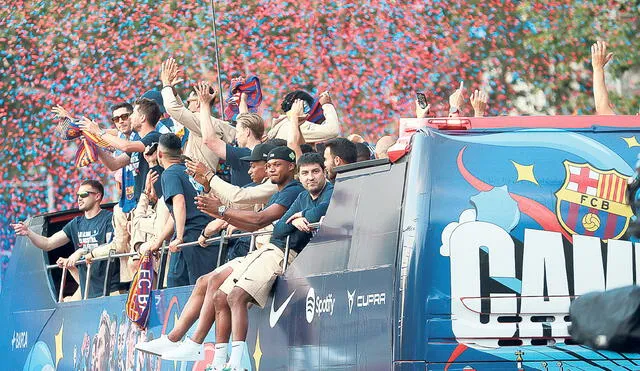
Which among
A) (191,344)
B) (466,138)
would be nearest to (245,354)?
(191,344)

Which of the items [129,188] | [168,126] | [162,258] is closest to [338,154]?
[162,258]

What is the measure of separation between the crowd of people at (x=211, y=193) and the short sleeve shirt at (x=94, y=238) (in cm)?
1

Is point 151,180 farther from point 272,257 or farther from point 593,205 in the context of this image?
point 593,205

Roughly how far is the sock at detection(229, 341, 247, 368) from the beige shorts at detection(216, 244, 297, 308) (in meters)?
0.31

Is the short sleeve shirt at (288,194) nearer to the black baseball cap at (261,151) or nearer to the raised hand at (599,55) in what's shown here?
the black baseball cap at (261,151)

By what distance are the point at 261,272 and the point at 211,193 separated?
85.4 inches

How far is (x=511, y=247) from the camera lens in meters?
8.17

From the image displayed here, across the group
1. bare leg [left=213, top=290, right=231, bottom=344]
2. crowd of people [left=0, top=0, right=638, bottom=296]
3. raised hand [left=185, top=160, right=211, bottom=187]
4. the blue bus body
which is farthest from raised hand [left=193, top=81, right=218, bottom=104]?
crowd of people [left=0, top=0, right=638, bottom=296]

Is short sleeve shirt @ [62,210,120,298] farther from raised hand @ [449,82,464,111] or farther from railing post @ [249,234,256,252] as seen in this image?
raised hand @ [449,82,464,111]

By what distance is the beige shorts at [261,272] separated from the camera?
1067 cm

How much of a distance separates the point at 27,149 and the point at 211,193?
654 inches

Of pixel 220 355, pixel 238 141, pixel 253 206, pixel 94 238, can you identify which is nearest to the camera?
pixel 220 355

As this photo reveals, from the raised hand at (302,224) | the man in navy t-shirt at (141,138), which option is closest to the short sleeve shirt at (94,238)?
the man in navy t-shirt at (141,138)

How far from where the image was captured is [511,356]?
26.5 ft
